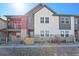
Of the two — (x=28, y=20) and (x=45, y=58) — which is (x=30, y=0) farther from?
(x=45, y=58)

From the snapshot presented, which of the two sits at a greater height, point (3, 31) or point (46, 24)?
point (46, 24)

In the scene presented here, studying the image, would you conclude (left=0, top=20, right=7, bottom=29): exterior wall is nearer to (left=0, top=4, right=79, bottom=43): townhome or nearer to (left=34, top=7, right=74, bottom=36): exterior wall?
(left=0, top=4, right=79, bottom=43): townhome

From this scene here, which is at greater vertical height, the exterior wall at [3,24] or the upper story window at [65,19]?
the upper story window at [65,19]

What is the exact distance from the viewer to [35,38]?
9289 millimetres

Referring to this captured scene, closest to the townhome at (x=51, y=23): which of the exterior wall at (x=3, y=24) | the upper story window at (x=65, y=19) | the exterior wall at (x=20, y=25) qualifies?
the upper story window at (x=65, y=19)

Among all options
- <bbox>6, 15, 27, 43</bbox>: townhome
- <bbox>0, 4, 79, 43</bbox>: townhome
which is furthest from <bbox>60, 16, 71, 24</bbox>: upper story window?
<bbox>6, 15, 27, 43</bbox>: townhome

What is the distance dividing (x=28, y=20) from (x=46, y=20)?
0.89 feet

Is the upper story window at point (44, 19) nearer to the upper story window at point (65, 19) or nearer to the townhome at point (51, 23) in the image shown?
the townhome at point (51, 23)

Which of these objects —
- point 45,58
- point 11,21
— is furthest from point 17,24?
point 45,58

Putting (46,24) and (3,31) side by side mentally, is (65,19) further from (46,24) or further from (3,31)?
(3,31)

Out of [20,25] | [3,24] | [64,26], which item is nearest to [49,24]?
[64,26]

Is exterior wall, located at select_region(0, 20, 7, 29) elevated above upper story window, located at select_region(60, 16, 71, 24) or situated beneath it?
situated beneath

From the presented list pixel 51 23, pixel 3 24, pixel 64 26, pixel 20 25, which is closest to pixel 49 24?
pixel 51 23

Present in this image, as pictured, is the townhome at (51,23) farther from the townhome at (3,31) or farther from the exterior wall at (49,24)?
the townhome at (3,31)
